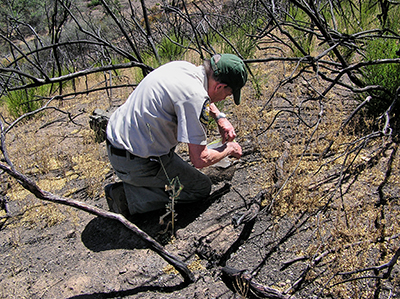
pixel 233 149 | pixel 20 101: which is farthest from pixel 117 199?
pixel 20 101

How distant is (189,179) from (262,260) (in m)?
0.85

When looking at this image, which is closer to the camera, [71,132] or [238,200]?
[238,200]

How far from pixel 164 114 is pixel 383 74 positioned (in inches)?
81.7

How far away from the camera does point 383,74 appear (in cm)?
286

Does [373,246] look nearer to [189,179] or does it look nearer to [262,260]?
[262,260]

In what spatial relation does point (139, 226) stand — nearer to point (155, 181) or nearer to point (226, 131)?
point (155, 181)

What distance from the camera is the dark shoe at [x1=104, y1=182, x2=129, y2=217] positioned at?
259 centimetres

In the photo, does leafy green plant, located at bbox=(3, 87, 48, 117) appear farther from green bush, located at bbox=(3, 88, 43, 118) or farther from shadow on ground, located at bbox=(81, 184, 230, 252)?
shadow on ground, located at bbox=(81, 184, 230, 252)

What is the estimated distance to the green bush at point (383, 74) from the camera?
2.83 metres

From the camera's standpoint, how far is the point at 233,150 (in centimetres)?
242

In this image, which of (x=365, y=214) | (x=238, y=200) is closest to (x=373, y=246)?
(x=365, y=214)

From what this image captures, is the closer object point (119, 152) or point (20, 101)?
point (119, 152)

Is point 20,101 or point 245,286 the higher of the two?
point 20,101

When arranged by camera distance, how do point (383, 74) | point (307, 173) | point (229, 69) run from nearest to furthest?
point (229, 69) → point (307, 173) → point (383, 74)
